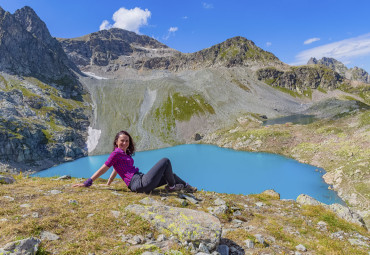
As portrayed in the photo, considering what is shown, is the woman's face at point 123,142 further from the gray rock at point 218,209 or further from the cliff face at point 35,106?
the cliff face at point 35,106

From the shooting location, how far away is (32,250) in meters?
4.99

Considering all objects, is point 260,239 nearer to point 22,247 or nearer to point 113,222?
point 113,222

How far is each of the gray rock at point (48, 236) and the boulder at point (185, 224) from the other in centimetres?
263

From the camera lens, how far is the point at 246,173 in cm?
5078

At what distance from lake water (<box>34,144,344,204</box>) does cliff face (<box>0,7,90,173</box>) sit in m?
11.7

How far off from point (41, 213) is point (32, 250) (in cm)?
269

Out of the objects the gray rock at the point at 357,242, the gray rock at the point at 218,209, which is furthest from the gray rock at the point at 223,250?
the gray rock at the point at 357,242

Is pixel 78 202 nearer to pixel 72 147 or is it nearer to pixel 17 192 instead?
pixel 17 192

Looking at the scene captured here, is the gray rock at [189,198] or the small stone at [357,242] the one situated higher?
the gray rock at [189,198]

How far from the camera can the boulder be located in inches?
247

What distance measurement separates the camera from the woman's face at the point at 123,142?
10820 millimetres

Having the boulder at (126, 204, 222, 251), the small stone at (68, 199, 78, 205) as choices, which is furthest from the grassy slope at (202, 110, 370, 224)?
the small stone at (68, 199, 78, 205)

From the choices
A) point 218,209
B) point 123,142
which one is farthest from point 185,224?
point 123,142

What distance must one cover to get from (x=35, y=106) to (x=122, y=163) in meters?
118
